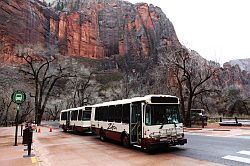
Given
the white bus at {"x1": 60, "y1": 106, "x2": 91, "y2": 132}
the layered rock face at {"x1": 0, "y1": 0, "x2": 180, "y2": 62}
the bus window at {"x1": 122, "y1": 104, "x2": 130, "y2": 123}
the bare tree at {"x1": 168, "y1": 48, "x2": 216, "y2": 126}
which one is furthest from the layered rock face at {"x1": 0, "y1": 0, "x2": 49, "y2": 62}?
the bus window at {"x1": 122, "y1": 104, "x2": 130, "y2": 123}

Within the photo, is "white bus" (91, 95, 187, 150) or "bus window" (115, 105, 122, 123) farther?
"bus window" (115, 105, 122, 123)

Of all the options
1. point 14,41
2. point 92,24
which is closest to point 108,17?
point 92,24

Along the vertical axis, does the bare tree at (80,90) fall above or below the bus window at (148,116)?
above

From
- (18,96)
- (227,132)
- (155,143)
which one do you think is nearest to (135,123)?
(155,143)

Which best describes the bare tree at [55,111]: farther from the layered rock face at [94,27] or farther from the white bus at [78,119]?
the layered rock face at [94,27]

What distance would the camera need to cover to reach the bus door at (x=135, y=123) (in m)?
13.7

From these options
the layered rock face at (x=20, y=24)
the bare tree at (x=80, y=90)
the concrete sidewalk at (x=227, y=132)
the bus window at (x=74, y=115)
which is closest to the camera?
the concrete sidewalk at (x=227, y=132)

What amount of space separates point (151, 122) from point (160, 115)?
639 mm

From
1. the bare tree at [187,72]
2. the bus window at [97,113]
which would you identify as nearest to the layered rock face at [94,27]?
the bare tree at [187,72]

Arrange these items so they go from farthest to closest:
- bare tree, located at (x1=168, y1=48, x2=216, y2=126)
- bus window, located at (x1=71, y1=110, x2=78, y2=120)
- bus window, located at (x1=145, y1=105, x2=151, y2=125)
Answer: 1. bare tree, located at (x1=168, y1=48, x2=216, y2=126)
2. bus window, located at (x1=71, y1=110, x2=78, y2=120)
3. bus window, located at (x1=145, y1=105, x2=151, y2=125)

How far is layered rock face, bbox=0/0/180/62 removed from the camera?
407 feet

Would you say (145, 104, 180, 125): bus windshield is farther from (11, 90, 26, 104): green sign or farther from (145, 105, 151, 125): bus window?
(11, 90, 26, 104): green sign

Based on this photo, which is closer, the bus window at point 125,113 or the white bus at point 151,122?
the white bus at point 151,122

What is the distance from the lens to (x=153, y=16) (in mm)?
150000
